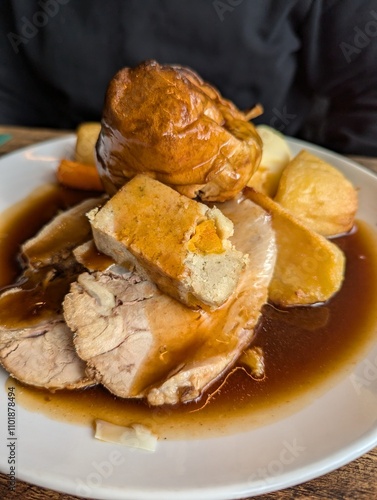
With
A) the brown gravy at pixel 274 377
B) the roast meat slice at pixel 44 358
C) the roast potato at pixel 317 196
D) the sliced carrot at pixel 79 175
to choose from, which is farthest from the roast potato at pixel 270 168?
the roast meat slice at pixel 44 358

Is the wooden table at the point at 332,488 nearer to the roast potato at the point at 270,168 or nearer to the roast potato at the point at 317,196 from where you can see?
the roast potato at the point at 317,196

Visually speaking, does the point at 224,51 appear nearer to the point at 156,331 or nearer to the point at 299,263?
the point at 299,263

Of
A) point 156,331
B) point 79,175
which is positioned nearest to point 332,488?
point 156,331

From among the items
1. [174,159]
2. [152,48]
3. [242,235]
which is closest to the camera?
[174,159]

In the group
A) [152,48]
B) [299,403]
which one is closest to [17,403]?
[299,403]

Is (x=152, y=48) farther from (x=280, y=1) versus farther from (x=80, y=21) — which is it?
(x=280, y=1)

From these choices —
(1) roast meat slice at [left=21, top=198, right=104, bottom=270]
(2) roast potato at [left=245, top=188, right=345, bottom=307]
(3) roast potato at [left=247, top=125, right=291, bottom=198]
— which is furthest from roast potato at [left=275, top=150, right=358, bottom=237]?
(1) roast meat slice at [left=21, top=198, right=104, bottom=270]
